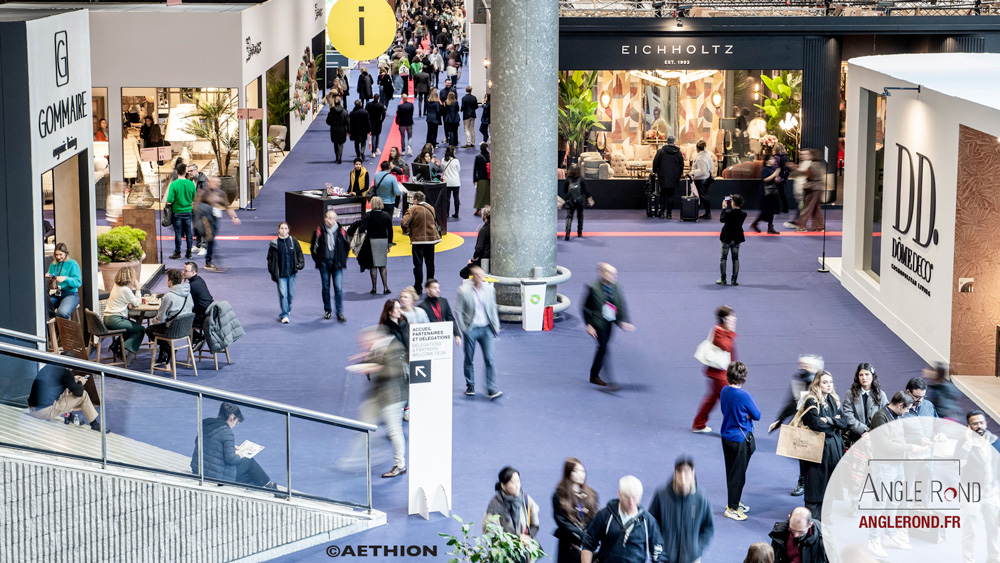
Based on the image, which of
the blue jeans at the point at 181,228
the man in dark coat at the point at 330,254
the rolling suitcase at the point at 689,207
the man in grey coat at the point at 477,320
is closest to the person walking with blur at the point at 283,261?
the man in dark coat at the point at 330,254

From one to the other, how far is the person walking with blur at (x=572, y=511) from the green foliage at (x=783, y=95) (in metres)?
18.0

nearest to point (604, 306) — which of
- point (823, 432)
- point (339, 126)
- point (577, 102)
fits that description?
point (823, 432)

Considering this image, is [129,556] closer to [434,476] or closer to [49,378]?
[49,378]

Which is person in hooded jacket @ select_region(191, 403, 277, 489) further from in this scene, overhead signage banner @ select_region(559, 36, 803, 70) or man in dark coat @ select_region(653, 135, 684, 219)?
overhead signage banner @ select_region(559, 36, 803, 70)

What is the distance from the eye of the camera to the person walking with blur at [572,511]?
9016 mm

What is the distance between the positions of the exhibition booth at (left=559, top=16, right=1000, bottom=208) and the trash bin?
9.32 meters

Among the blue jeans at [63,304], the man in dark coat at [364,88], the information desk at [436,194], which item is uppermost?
the man in dark coat at [364,88]

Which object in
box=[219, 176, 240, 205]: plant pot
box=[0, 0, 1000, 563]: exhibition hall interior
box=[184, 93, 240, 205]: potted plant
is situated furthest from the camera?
box=[219, 176, 240, 205]: plant pot

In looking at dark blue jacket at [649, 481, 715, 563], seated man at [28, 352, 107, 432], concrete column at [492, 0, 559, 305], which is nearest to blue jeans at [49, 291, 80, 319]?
seated man at [28, 352, 107, 432]

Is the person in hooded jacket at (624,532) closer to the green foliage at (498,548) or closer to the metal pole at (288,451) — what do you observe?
the green foliage at (498,548)

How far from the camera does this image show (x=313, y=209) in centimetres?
2186

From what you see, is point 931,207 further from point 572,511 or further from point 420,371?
point 572,511

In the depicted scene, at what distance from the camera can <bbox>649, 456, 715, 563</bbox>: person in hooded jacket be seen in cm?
876

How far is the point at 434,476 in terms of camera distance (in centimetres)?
1102
